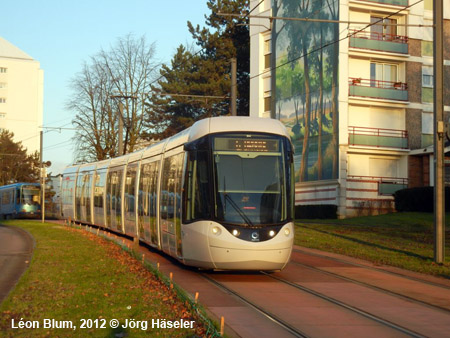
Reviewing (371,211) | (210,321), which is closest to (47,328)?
(210,321)

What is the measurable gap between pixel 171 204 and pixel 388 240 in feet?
39.5

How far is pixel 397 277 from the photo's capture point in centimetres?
1650

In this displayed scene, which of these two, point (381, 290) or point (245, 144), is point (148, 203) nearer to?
point (245, 144)

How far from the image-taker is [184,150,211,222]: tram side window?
14.8 m

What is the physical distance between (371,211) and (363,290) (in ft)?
110

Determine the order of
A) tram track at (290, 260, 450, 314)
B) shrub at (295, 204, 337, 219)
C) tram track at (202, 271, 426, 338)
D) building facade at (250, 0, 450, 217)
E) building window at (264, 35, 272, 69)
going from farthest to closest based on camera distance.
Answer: building window at (264, 35, 272, 69), building facade at (250, 0, 450, 217), shrub at (295, 204, 337, 219), tram track at (290, 260, 450, 314), tram track at (202, 271, 426, 338)

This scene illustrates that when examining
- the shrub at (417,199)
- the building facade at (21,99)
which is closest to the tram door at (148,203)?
the shrub at (417,199)

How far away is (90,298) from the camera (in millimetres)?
11742

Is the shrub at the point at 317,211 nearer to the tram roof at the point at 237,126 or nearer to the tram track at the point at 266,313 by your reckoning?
the tram roof at the point at 237,126

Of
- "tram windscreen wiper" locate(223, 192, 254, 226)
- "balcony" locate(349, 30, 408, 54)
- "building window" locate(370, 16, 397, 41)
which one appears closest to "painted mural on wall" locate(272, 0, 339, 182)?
"balcony" locate(349, 30, 408, 54)

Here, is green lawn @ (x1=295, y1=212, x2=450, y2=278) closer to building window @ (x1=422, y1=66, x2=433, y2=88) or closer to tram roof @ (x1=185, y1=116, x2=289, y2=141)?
tram roof @ (x1=185, y1=116, x2=289, y2=141)

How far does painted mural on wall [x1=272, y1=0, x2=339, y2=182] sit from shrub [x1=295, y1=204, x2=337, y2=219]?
6.58ft

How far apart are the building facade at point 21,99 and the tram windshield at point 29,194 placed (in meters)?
57.9

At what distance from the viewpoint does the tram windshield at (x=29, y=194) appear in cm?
5803
